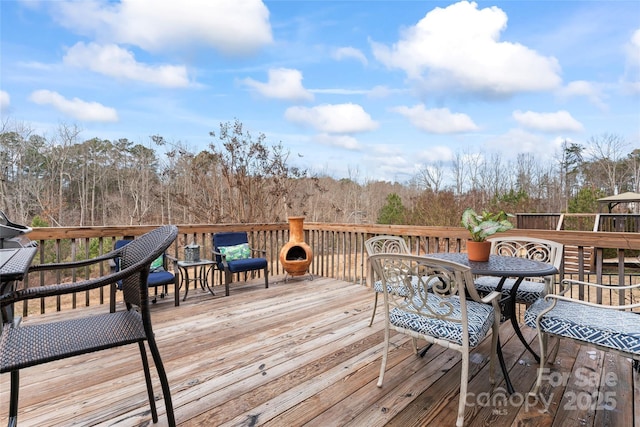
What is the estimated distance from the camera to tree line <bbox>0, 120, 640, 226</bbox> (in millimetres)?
7281

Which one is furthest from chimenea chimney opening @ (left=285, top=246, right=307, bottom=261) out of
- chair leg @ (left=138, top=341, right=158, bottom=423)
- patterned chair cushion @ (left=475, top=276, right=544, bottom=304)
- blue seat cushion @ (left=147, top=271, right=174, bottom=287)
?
chair leg @ (left=138, top=341, right=158, bottom=423)

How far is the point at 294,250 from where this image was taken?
4.97 m

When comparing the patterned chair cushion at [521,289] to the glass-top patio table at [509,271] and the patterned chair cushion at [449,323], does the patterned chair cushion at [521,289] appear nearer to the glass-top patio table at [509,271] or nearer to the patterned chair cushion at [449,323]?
the glass-top patio table at [509,271]

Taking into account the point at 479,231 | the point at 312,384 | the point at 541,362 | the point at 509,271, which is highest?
the point at 479,231

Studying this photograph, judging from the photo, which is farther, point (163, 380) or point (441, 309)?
point (441, 309)

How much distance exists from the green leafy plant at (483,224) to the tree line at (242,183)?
5.24 m

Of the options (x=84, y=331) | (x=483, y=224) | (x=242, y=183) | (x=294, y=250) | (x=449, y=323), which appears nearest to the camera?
(x=84, y=331)

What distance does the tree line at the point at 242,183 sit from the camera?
23.9 ft

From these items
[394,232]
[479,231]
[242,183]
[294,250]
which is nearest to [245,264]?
[294,250]

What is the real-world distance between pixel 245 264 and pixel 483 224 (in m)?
2.92

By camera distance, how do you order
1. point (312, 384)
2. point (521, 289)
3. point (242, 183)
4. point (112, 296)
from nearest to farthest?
point (312, 384) → point (521, 289) → point (112, 296) → point (242, 183)

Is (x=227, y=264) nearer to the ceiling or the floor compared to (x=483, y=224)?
nearer to the floor

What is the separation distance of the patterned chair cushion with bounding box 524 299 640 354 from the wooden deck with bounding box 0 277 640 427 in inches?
17.2

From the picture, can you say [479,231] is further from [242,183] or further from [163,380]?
[242,183]
